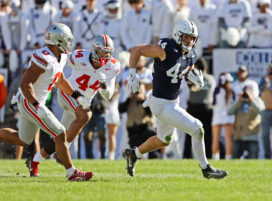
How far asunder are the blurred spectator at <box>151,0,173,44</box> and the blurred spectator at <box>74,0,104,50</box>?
3.40ft

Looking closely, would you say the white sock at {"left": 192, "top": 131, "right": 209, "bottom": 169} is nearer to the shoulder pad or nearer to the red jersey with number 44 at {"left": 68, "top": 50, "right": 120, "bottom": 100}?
the red jersey with number 44 at {"left": 68, "top": 50, "right": 120, "bottom": 100}

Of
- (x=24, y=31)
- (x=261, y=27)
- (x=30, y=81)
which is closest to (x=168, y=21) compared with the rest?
(x=261, y=27)

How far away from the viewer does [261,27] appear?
15227mm

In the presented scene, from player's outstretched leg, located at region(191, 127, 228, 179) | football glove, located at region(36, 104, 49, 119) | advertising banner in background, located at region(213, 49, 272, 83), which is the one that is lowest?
player's outstretched leg, located at region(191, 127, 228, 179)

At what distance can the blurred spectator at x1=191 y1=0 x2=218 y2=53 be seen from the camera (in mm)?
15234

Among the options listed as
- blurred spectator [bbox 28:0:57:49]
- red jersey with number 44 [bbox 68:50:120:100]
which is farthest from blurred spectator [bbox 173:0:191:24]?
red jersey with number 44 [bbox 68:50:120:100]

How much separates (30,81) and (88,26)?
730cm

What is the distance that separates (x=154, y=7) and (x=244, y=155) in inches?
128

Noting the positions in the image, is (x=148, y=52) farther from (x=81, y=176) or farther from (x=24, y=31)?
(x=24, y=31)

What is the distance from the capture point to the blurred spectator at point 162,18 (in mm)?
15312

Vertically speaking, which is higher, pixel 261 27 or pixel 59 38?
pixel 261 27

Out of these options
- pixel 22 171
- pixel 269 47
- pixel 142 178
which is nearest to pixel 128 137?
pixel 269 47

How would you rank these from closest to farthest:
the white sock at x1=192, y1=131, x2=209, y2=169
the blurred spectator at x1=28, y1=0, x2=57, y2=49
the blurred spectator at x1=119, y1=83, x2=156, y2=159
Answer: the white sock at x1=192, y1=131, x2=209, y2=169
the blurred spectator at x1=119, y1=83, x2=156, y2=159
the blurred spectator at x1=28, y1=0, x2=57, y2=49

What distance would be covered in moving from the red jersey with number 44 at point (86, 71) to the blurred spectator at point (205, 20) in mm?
5105
